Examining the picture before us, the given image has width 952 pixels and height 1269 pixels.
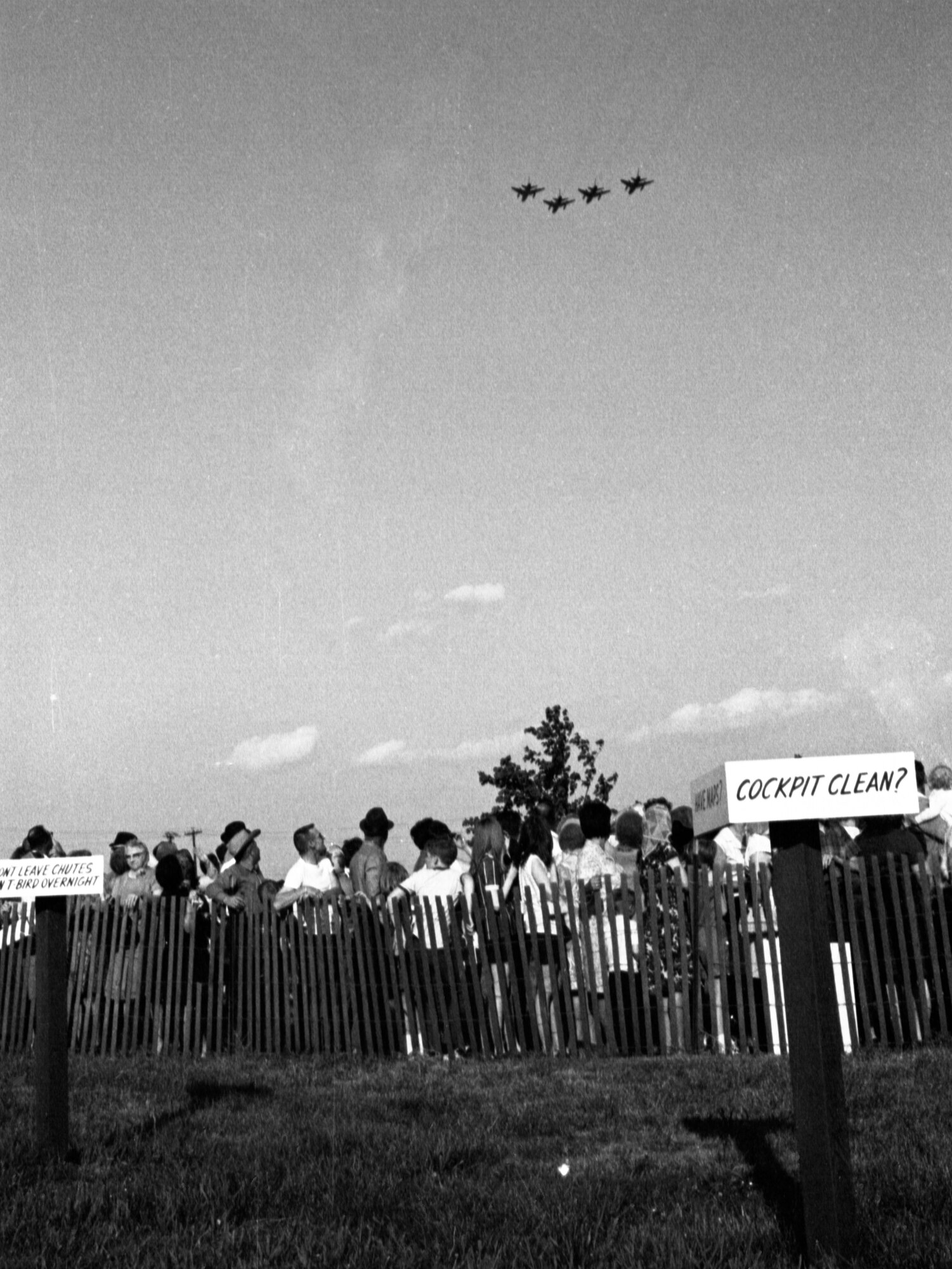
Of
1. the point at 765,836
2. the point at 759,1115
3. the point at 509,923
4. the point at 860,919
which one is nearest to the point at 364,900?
the point at 509,923

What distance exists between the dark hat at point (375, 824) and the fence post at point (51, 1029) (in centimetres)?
556

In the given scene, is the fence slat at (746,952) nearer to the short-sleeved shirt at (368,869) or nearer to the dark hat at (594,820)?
the dark hat at (594,820)

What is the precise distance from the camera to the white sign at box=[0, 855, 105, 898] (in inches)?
277

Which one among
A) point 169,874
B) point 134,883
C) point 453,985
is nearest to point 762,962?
point 453,985

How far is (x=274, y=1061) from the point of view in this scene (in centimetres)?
1134

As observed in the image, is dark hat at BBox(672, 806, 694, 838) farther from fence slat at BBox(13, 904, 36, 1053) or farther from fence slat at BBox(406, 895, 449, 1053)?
fence slat at BBox(13, 904, 36, 1053)

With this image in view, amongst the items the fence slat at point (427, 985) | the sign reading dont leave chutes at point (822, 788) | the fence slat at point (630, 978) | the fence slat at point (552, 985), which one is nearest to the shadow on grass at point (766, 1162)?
the sign reading dont leave chutes at point (822, 788)

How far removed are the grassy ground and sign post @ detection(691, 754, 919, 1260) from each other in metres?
0.24

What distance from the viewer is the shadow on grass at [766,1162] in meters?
4.91

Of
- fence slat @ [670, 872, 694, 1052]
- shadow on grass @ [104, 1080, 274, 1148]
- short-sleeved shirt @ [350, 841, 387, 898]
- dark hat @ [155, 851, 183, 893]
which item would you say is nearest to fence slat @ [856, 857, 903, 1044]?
fence slat @ [670, 872, 694, 1052]

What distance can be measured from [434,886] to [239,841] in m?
2.61

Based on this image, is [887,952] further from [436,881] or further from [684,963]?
[436,881]

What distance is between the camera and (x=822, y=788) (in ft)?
14.7

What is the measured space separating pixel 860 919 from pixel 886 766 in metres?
6.19
